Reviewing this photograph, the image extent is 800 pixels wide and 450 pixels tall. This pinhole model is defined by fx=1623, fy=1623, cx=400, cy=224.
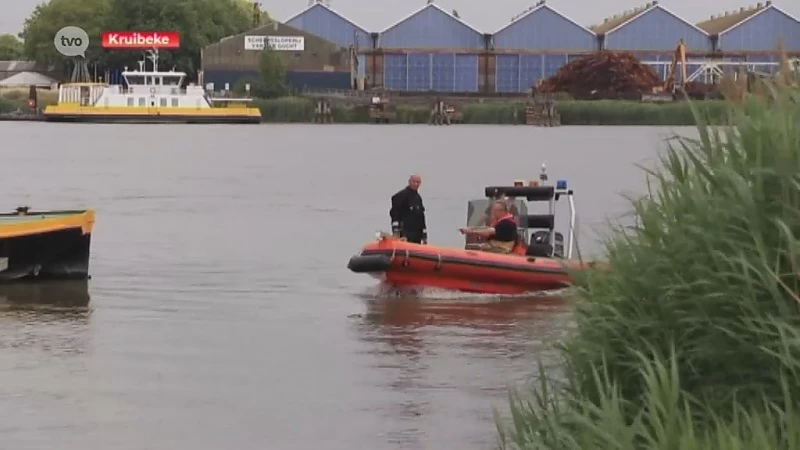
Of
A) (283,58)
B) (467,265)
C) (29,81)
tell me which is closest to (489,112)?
(283,58)

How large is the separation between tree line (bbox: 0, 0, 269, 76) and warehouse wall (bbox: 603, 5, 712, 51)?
104ft

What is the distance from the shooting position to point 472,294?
18656 mm

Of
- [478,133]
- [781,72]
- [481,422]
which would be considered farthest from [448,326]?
[478,133]

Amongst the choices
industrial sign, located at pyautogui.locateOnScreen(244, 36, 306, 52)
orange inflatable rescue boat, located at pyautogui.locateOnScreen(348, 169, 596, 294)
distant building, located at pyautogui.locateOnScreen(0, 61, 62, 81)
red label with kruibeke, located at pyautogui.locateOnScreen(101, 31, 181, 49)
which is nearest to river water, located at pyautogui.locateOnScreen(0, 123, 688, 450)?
orange inflatable rescue boat, located at pyautogui.locateOnScreen(348, 169, 596, 294)

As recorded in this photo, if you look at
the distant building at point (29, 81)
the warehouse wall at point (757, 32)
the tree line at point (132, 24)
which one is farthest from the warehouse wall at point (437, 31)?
the distant building at point (29, 81)

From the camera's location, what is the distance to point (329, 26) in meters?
109

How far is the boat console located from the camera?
61.4 feet

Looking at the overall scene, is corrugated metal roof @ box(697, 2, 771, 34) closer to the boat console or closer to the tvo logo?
the tvo logo

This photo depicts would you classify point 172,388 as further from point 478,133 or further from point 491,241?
point 478,133

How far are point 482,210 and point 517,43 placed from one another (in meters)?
85.9

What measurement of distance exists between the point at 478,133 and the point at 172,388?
84.8 meters

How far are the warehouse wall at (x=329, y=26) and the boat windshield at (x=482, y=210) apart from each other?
3450 inches

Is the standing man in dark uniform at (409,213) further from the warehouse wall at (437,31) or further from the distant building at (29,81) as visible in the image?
the distant building at (29,81)

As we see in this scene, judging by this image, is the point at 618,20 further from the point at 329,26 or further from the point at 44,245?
the point at 44,245
